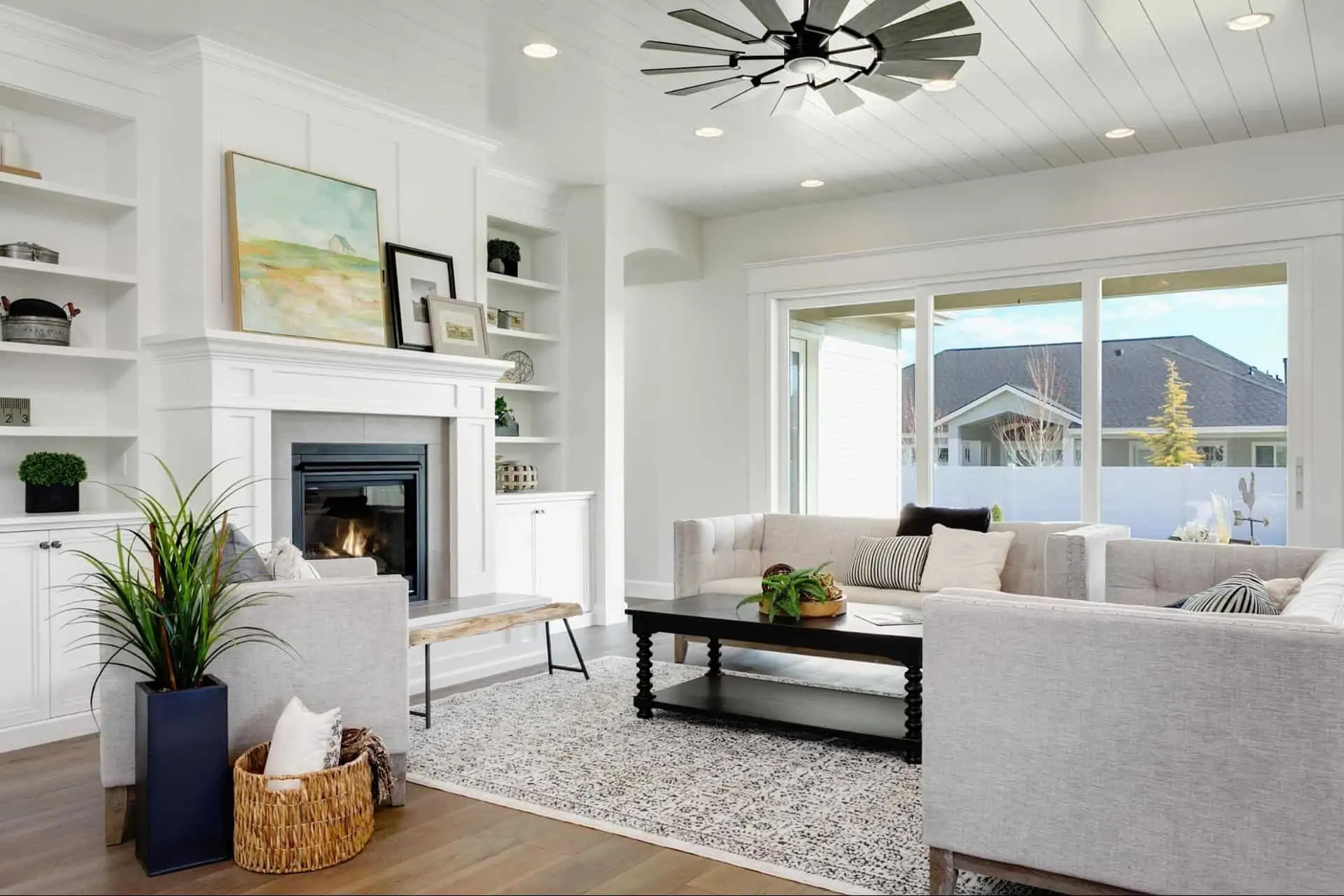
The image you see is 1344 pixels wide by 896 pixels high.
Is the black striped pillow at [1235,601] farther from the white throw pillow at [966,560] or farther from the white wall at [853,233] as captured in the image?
the white wall at [853,233]

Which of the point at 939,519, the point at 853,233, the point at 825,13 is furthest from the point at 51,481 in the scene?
the point at 853,233

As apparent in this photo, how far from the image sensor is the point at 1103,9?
388 centimetres

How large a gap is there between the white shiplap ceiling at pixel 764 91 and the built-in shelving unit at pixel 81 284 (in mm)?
515

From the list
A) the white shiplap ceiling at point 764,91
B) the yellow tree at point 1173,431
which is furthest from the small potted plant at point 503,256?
the yellow tree at point 1173,431

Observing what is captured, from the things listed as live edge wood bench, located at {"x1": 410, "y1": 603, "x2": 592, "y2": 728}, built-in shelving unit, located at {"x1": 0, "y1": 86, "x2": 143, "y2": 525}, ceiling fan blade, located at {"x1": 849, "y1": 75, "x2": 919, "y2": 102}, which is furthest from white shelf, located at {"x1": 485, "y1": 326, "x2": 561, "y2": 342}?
ceiling fan blade, located at {"x1": 849, "y1": 75, "x2": 919, "y2": 102}

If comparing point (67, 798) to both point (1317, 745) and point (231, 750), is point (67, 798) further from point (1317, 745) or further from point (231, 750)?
point (1317, 745)

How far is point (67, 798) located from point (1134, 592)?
4.08 meters

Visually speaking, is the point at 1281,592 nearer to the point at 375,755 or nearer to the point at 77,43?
the point at 375,755

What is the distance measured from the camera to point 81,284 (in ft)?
14.4

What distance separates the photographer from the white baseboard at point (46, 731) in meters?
3.81

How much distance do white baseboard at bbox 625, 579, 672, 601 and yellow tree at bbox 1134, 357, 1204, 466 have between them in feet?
11.3

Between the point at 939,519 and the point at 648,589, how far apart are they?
3.06 m

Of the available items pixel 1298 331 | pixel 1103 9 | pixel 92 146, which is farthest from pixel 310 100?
pixel 1298 331

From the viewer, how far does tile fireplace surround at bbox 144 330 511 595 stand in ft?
13.8
